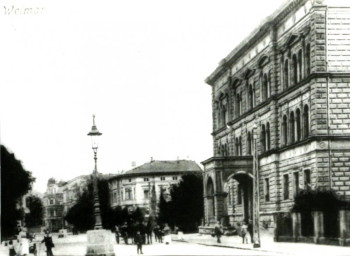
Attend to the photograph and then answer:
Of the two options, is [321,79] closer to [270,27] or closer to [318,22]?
[318,22]

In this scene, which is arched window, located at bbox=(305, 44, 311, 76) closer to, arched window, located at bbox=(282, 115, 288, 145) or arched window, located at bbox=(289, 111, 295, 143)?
arched window, located at bbox=(289, 111, 295, 143)

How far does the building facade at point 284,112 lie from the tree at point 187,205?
12773 mm

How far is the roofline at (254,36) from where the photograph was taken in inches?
1835

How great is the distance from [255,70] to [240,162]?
6436mm

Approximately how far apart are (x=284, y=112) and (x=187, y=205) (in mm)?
29976

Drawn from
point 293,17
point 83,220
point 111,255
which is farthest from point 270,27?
point 83,220

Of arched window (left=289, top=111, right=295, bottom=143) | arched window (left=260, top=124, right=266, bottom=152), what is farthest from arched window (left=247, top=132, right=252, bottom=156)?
arched window (left=289, top=111, right=295, bottom=143)

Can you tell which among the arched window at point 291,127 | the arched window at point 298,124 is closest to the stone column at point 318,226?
the arched window at point 298,124

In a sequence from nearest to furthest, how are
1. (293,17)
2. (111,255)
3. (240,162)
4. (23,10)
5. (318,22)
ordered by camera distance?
(23,10)
(111,255)
(318,22)
(293,17)
(240,162)

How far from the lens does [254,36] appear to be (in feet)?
175

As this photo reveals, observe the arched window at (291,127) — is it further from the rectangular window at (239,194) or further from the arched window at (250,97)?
the rectangular window at (239,194)

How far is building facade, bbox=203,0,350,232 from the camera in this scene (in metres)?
42.7

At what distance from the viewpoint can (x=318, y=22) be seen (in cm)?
4234

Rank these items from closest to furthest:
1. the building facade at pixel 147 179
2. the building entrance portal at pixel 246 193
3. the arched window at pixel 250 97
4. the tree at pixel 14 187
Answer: the tree at pixel 14 187 < the arched window at pixel 250 97 < the building entrance portal at pixel 246 193 < the building facade at pixel 147 179
